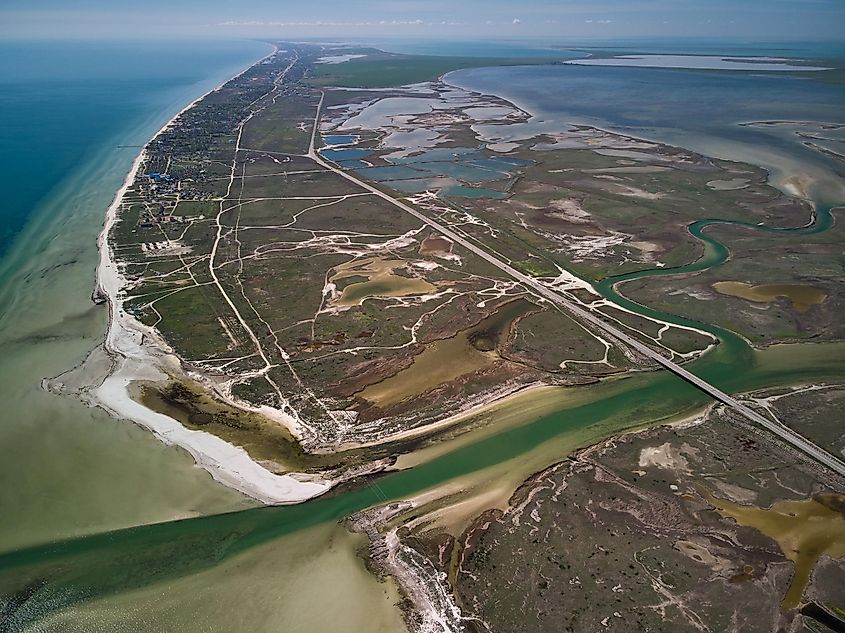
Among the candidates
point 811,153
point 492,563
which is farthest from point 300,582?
point 811,153

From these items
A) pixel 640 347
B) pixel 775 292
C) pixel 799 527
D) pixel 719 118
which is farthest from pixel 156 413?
pixel 719 118

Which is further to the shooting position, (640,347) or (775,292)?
(775,292)

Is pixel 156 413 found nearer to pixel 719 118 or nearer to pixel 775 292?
pixel 775 292

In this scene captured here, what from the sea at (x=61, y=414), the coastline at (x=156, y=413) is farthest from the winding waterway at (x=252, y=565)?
the sea at (x=61, y=414)

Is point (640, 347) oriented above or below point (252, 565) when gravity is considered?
above

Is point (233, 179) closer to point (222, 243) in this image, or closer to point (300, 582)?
point (222, 243)
